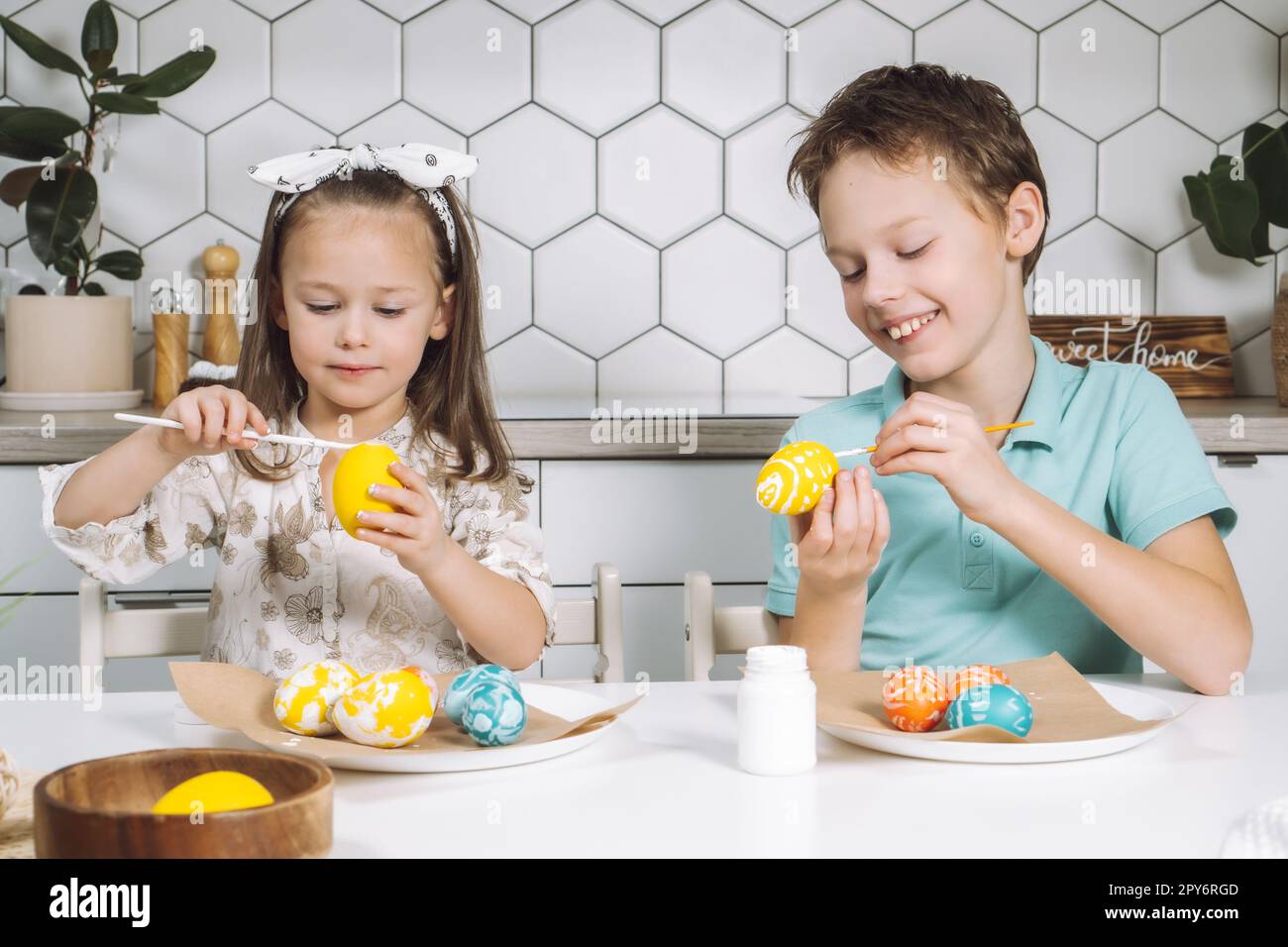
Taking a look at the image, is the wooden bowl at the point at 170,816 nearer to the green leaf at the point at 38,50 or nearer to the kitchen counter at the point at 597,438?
the kitchen counter at the point at 597,438

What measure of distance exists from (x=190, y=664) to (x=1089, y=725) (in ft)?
1.88

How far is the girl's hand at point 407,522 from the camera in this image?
3.29 feet

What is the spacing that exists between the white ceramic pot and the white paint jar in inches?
57.9

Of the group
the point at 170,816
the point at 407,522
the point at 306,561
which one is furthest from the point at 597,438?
the point at 170,816

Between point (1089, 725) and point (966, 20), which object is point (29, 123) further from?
point (1089, 725)

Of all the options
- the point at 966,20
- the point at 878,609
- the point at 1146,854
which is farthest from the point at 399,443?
the point at 966,20

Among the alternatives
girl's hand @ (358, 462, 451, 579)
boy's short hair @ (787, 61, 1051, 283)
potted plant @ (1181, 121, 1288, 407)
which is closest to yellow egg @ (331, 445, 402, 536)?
girl's hand @ (358, 462, 451, 579)

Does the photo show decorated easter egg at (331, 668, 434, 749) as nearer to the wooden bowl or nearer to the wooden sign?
the wooden bowl

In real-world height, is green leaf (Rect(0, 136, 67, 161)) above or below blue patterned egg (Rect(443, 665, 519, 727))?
above

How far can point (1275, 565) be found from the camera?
172 centimetres

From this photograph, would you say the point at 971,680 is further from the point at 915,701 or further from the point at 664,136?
the point at 664,136

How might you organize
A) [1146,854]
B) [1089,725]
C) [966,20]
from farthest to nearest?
[966,20] < [1089,725] < [1146,854]

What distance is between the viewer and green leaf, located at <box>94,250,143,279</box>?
6.36ft

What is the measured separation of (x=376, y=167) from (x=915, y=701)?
842 mm
